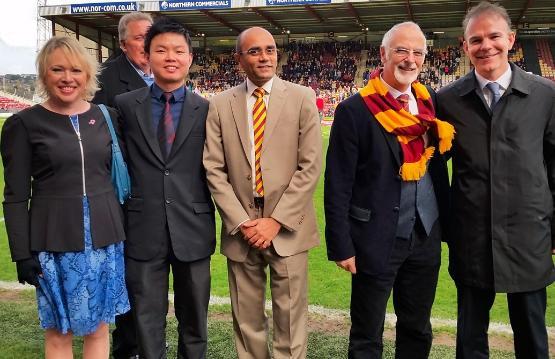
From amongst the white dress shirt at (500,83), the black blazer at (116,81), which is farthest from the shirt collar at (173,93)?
the white dress shirt at (500,83)

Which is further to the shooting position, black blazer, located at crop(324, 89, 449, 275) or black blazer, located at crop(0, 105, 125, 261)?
black blazer, located at crop(324, 89, 449, 275)

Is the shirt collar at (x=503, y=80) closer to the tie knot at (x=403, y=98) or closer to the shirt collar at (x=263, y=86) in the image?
the tie knot at (x=403, y=98)

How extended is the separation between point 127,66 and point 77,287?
1569 mm

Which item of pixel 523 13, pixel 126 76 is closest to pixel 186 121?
pixel 126 76

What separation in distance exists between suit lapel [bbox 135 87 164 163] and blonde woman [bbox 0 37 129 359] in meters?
0.25

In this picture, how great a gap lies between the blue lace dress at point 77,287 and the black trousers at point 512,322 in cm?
186

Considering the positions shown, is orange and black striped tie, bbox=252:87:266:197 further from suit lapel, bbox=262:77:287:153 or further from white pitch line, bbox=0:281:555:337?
white pitch line, bbox=0:281:555:337

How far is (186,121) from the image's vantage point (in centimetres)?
298

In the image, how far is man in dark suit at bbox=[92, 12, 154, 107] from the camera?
3.52 m

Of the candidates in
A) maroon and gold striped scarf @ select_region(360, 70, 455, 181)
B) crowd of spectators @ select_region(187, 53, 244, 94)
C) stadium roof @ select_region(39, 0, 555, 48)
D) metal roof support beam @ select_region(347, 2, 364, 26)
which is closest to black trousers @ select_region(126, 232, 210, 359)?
maroon and gold striped scarf @ select_region(360, 70, 455, 181)

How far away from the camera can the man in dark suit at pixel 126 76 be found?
11.5 ft

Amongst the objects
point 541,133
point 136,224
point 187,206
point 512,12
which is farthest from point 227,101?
point 512,12

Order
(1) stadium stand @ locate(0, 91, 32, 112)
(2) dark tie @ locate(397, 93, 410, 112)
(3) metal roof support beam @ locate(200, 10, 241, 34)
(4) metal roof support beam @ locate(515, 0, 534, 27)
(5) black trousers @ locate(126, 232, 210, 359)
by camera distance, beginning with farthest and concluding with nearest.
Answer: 1. (1) stadium stand @ locate(0, 91, 32, 112)
2. (3) metal roof support beam @ locate(200, 10, 241, 34)
3. (4) metal roof support beam @ locate(515, 0, 534, 27)
4. (5) black trousers @ locate(126, 232, 210, 359)
5. (2) dark tie @ locate(397, 93, 410, 112)

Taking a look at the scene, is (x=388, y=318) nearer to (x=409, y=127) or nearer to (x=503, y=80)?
(x=409, y=127)
